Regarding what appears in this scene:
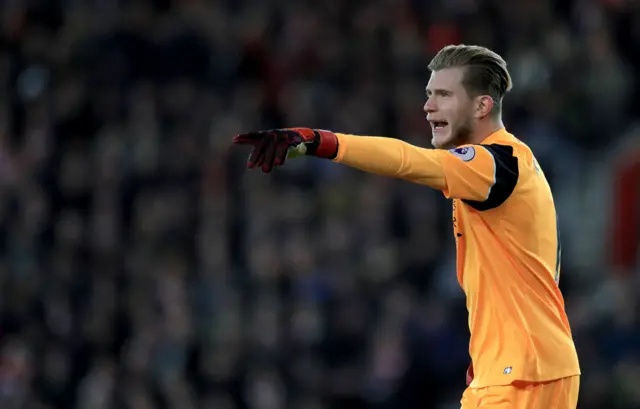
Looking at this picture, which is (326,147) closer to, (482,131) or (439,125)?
(439,125)

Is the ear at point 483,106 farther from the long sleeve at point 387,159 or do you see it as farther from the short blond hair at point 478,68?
the long sleeve at point 387,159

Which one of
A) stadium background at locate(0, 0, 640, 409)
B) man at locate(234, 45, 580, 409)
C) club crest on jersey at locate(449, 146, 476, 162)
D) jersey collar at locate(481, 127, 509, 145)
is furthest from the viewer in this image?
stadium background at locate(0, 0, 640, 409)

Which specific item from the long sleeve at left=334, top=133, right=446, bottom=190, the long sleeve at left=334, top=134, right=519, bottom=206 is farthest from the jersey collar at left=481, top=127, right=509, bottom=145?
the long sleeve at left=334, top=133, right=446, bottom=190

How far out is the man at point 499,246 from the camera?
589cm

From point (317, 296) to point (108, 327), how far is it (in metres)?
1.94

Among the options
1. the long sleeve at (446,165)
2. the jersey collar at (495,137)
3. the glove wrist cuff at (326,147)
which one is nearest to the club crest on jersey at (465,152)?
the long sleeve at (446,165)

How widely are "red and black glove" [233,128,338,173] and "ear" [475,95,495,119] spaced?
848mm

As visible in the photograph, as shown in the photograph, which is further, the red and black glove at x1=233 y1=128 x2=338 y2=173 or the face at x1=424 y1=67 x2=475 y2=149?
the face at x1=424 y1=67 x2=475 y2=149

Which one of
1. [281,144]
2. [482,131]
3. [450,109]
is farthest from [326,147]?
[482,131]

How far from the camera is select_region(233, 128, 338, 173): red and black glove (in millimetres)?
5355

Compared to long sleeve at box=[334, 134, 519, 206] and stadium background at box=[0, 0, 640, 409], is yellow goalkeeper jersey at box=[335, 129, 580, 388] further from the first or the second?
stadium background at box=[0, 0, 640, 409]

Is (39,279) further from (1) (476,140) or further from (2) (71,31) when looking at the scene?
(1) (476,140)

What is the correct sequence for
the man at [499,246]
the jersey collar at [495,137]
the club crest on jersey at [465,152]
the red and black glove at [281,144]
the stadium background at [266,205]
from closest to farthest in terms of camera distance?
the red and black glove at [281,144] → the club crest on jersey at [465,152] → the man at [499,246] → the jersey collar at [495,137] → the stadium background at [266,205]

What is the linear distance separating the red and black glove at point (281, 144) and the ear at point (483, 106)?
85 centimetres
